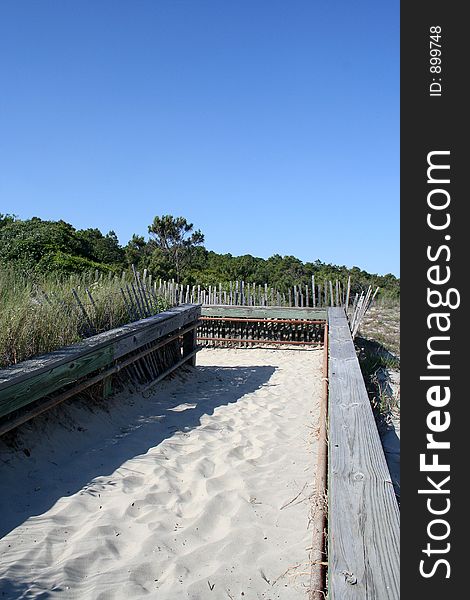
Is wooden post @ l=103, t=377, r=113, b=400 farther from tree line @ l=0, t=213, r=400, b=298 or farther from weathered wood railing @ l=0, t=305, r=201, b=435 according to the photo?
tree line @ l=0, t=213, r=400, b=298

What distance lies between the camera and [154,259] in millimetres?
26375

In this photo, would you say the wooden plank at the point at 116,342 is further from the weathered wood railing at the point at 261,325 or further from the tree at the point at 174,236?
the tree at the point at 174,236

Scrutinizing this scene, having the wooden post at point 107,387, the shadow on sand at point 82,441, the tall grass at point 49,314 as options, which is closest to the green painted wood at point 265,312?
the tall grass at point 49,314

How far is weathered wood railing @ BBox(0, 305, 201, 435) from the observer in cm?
398

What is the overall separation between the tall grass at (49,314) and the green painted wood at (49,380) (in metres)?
0.38

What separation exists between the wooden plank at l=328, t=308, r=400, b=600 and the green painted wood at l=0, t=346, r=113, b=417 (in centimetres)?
218

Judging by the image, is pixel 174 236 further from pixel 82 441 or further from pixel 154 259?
pixel 82 441

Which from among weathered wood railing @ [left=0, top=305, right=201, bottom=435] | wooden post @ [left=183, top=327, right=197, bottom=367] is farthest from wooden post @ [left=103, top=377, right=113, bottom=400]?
wooden post @ [left=183, top=327, right=197, bottom=367]

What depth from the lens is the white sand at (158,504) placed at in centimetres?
279

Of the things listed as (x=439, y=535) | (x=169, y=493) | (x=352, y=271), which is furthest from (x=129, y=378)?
(x=352, y=271)

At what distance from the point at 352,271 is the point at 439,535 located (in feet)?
74.5

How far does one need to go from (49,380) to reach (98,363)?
3.17ft

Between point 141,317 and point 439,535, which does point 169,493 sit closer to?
point 439,535

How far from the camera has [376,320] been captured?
50.4 ft
